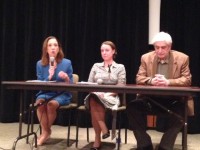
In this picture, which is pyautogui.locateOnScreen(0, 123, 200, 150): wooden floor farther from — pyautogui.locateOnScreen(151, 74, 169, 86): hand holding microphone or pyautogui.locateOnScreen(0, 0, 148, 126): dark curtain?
pyautogui.locateOnScreen(151, 74, 169, 86): hand holding microphone

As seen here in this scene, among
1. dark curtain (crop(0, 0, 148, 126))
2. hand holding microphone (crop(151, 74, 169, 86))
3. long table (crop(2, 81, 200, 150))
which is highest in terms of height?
dark curtain (crop(0, 0, 148, 126))

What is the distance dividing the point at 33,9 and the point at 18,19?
0.94ft

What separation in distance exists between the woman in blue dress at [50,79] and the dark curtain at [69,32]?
1072 millimetres

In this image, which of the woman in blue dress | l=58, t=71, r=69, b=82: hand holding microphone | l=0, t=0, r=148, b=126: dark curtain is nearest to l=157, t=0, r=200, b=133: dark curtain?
l=0, t=0, r=148, b=126: dark curtain

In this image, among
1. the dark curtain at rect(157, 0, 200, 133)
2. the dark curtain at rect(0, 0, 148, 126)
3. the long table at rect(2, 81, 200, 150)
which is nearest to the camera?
the long table at rect(2, 81, 200, 150)

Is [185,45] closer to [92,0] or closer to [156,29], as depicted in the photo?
[156,29]

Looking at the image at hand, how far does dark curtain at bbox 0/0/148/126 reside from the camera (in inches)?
196

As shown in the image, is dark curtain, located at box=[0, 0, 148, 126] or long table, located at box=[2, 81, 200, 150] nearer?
long table, located at box=[2, 81, 200, 150]

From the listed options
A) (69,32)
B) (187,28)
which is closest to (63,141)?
(69,32)

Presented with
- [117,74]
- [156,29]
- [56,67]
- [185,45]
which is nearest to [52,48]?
[56,67]

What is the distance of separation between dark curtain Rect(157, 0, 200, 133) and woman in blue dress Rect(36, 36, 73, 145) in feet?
5.11

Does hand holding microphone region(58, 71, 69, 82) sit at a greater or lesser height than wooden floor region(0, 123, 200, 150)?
greater

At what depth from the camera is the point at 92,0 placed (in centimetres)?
507

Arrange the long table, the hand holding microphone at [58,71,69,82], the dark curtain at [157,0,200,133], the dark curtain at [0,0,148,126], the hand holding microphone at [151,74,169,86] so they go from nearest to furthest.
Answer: the long table
the hand holding microphone at [151,74,169,86]
the hand holding microphone at [58,71,69,82]
the dark curtain at [157,0,200,133]
the dark curtain at [0,0,148,126]
